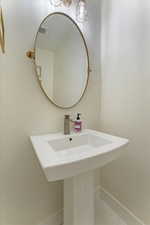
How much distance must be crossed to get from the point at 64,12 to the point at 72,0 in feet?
0.49

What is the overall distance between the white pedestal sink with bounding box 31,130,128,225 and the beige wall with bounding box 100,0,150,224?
9.9 inches

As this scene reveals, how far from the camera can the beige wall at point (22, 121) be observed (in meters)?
0.94

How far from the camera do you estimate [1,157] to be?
94 centimetres

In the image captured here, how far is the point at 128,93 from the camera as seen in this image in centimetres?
116

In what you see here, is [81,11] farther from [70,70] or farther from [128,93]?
[128,93]

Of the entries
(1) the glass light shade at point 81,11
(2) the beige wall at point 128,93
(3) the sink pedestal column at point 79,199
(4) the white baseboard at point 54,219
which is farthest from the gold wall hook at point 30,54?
(4) the white baseboard at point 54,219

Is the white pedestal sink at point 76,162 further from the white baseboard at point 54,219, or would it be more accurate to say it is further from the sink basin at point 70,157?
the white baseboard at point 54,219

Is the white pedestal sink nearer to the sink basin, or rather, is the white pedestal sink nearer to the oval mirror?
the sink basin

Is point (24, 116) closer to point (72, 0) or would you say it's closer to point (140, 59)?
point (140, 59)

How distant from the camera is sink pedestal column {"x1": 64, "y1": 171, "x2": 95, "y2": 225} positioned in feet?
2.85

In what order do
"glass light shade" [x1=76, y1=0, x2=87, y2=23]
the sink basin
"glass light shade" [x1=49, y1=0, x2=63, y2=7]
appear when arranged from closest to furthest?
the sink basin, "glass light shade" [x1=49, y1=0, x2=63, y2=7], "glass light shade" [x1=76, y1=0, x2=87, y2=23]

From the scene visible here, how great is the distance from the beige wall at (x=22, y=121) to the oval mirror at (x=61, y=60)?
0.20ft

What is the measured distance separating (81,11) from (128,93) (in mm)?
876

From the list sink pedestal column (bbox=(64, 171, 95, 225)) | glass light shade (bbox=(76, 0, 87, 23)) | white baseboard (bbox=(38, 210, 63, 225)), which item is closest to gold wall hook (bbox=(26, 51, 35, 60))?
glass light shade (bbox=(76, 0, 87, 23))
